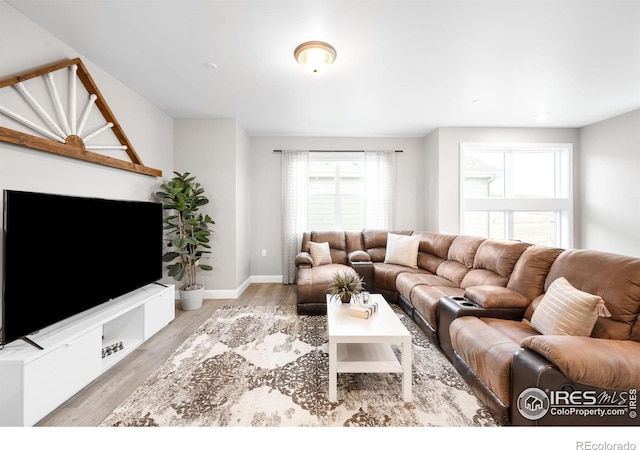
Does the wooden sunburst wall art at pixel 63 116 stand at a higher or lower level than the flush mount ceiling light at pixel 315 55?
lower

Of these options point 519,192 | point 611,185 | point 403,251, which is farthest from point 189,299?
Result: point 611,185

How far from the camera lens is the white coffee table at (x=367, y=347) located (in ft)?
5.76

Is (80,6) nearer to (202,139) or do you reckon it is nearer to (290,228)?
(202,139)

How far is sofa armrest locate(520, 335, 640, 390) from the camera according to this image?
4.10 feet

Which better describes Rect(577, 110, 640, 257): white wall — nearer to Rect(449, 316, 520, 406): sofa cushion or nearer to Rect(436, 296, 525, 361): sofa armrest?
Rect(436, 296, 525, 361): sofa armrest

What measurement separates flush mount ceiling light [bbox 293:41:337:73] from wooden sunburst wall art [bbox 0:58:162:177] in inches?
72.6

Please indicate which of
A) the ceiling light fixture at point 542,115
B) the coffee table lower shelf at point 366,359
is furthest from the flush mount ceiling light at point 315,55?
the ceiling light fixture at point 542,115

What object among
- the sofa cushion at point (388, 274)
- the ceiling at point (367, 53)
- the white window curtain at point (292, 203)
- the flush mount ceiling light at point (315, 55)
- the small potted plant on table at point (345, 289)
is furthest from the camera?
the white window curtain at point (292, 203)

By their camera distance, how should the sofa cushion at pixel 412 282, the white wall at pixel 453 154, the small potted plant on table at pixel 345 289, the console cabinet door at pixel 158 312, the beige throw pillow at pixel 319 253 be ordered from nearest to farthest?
1. the small potted plant on table at pixel 345 289
2. the console cabinet door at pixel 158 312
3. the sofa cushion at pixel 412 282
4. the beige throw pillow at pixel 319 253
5. the white wall at pixel 453 154

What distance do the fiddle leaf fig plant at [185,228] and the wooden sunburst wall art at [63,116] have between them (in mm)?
578

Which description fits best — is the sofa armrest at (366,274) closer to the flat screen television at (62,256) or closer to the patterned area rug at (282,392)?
the patterned area rug at (282,392)

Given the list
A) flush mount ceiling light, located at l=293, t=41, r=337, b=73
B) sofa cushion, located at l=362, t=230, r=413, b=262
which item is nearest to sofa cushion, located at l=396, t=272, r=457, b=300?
sofa cushion, located at l=362, t=230, r=413, b=262

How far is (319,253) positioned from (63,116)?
310 centimetres

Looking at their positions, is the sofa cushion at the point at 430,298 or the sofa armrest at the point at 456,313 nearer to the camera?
the sofa armrest at the point at 456,313
